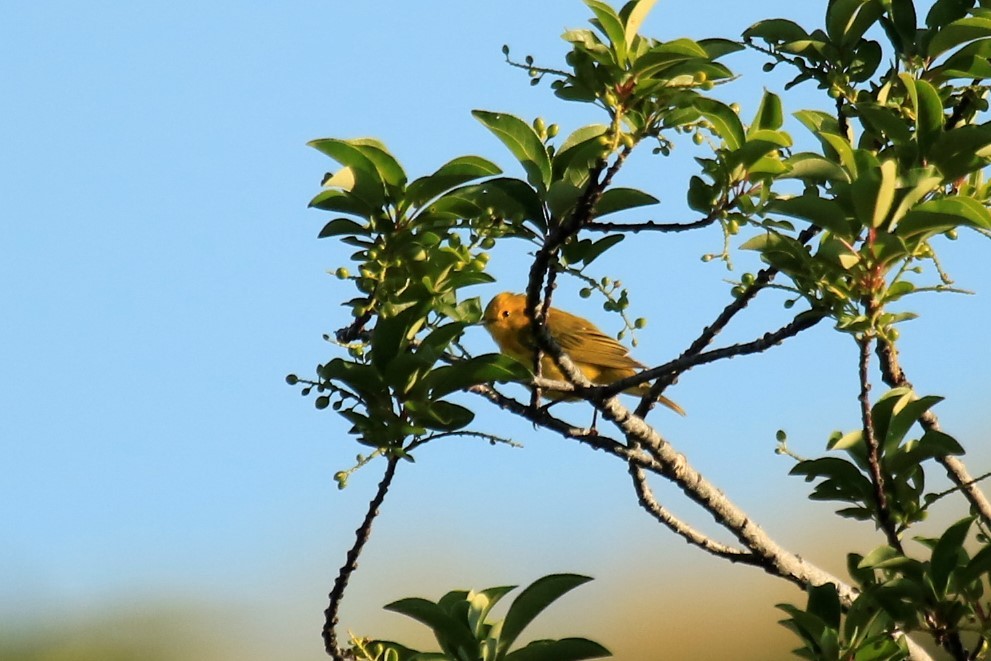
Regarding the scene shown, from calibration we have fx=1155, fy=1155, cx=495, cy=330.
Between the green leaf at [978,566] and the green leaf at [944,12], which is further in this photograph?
the green leaf at [944,12]

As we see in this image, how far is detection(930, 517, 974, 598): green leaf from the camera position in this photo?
2.53 meters

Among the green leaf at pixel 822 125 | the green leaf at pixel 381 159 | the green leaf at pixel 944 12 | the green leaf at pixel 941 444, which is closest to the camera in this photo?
the green leaf at pixel 381 159

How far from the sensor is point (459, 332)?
2.51 metres

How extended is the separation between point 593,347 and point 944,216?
350 cm

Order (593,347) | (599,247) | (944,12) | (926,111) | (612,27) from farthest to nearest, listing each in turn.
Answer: (593,347) → (944,12) → (599,247) → (926,111) → (612,27)

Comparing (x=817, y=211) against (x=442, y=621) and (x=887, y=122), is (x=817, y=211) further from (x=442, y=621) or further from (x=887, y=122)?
(x=442, y=621)

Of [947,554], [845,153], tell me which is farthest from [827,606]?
[845,153]

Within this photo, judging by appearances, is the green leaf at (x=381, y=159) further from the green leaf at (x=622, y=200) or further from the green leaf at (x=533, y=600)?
the green leaf at (x=533, y=600)

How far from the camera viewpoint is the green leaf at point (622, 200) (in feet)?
8.37

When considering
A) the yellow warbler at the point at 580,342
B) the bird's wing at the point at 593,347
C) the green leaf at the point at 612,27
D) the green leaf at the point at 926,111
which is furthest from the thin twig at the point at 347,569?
the bird's wing at the point at 593,347

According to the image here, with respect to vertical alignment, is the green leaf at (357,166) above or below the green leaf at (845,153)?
above

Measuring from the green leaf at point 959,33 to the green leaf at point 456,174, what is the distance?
1.17 meters

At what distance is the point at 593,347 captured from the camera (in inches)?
231

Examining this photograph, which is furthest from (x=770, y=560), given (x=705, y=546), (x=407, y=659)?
(x=407, y=659)
